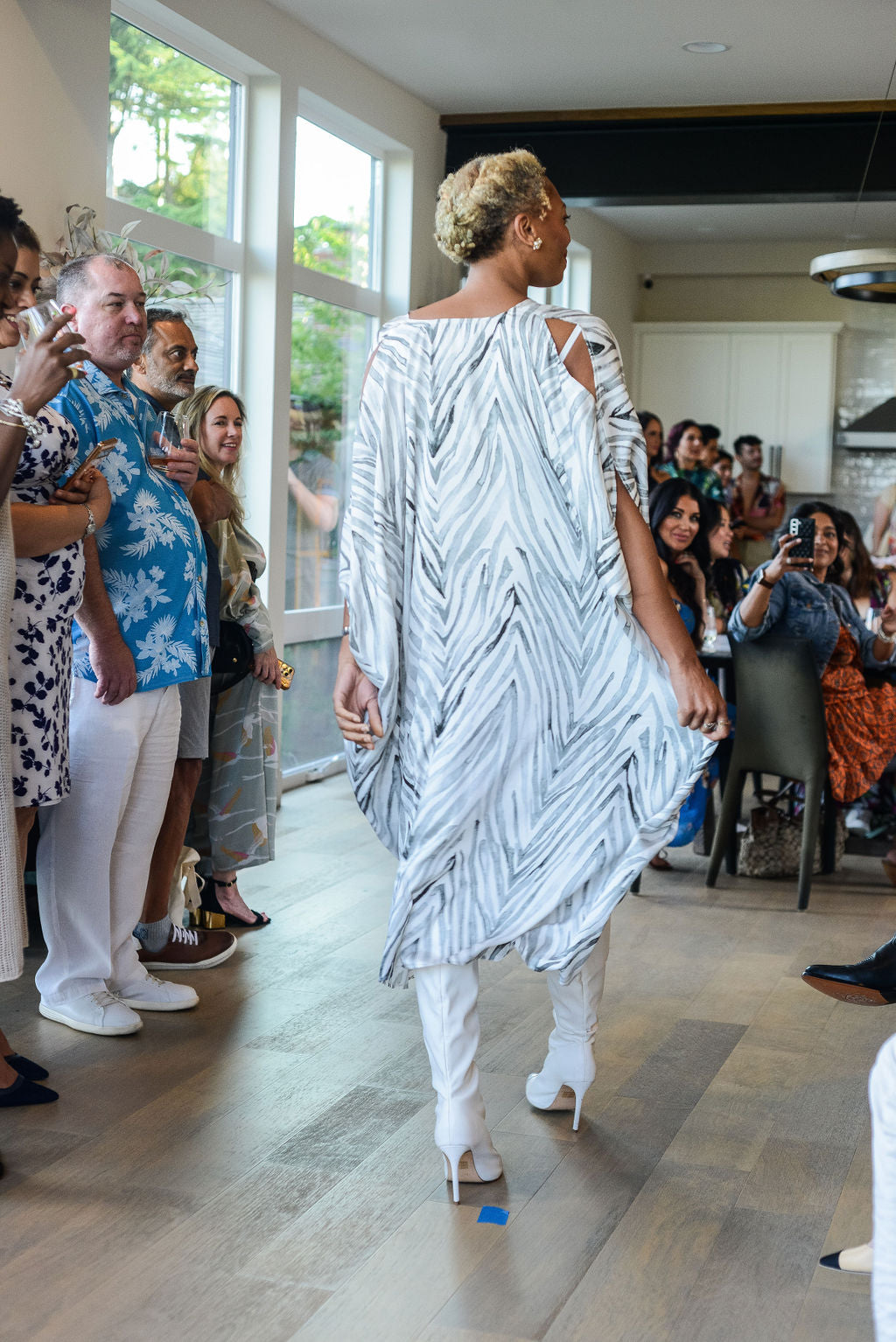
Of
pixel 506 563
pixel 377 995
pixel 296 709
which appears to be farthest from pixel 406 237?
pixel 506 563

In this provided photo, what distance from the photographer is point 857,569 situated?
506 centimetres

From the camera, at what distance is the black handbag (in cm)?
364

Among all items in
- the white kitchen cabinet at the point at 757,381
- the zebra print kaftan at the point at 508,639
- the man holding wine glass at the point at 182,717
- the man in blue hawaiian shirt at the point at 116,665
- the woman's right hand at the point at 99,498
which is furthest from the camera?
the white kitchen cabinet at the point at 757,381

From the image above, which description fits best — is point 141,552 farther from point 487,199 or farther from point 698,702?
point 698,702

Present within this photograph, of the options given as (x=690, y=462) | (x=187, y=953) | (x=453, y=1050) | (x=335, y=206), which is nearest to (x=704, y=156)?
(x=690, y=462)

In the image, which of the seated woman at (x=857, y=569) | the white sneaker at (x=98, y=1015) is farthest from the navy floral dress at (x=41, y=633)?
the seated woman at (x=857, y=569)

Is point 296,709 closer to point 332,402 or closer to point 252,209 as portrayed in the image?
point 332,402

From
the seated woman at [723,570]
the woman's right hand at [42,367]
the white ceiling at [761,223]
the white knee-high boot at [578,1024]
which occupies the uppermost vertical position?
the white ceiling at [761,223]

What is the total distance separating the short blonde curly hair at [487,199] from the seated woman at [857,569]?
2.75 m

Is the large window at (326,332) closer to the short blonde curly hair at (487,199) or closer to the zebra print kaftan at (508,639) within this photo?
the short blonde curly hair at (487,199)

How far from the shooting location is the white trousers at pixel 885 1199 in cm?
154

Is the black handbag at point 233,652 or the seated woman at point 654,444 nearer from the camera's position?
the black handbag at point 233,652

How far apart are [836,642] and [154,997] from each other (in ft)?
8.28

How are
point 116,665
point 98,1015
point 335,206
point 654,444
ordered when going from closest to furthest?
point 116,665 → point 98,1015 → point 335,206 → point 654,444
